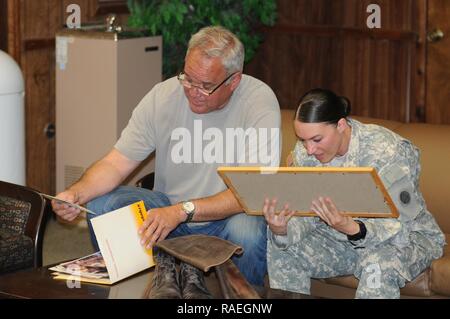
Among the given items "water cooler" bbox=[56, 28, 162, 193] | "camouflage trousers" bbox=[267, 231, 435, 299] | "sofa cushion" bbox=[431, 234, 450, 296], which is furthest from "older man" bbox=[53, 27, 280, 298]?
"water cooler" bbox=[56, 28, 162, 193]

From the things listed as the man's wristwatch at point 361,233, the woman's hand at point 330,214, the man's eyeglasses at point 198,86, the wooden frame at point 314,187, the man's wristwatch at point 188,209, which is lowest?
the man's wristwatch at point 361,233

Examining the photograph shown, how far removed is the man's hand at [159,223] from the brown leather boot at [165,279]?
0.07 m

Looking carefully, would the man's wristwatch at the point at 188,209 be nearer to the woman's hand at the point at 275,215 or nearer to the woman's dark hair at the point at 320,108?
the woman's hand at the point at 275,215

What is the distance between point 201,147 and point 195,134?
5cm

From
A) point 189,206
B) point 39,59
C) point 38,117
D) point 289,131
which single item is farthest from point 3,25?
point 189,206

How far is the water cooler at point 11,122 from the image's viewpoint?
13.3ft

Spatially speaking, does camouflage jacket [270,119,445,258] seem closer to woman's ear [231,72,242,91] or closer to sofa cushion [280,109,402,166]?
woman's ear [231,72,242,91]

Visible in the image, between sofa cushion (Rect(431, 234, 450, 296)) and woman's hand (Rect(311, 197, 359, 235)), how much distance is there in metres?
0.45

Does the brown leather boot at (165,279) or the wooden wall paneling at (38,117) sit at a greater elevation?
the wooden wall paneling at (38,117)

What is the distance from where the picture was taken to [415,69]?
516 cm

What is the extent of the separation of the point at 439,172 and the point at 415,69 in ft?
5.67

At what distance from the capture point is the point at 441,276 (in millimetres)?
3148

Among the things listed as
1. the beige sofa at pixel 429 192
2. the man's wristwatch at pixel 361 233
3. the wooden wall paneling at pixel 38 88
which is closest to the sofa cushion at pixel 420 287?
the beige sofa at pixel 429 192
